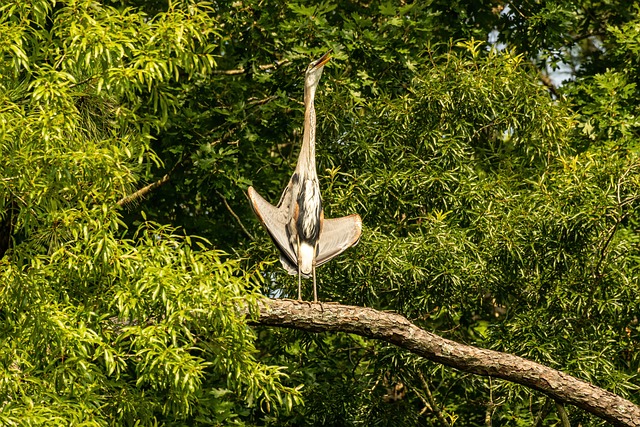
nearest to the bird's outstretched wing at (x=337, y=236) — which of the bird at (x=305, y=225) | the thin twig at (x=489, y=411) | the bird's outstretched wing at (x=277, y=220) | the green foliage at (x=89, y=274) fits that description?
the bird at (x=305, y=225)

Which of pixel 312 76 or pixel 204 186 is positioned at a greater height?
pixel 312 76

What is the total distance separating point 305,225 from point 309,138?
0.61 meters

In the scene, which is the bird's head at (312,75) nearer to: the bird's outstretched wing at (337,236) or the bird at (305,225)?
the bird at (305,225)

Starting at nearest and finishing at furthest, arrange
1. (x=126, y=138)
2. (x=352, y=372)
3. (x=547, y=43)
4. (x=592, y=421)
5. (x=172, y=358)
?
(x=172, y=358), (x=126, y=138), (x=592, y=421), (x=352, y=372), (x=547, y=43)

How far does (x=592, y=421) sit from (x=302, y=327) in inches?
84.5

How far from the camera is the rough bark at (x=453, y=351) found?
609 cm

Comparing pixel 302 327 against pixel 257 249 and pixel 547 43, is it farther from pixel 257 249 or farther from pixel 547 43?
pixel 547 43

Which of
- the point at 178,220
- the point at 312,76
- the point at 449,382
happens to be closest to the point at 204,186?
the point at 178,220

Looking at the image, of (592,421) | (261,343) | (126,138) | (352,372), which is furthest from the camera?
(261,343)

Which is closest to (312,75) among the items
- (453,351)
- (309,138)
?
(309,138)

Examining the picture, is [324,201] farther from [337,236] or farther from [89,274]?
[89,274]

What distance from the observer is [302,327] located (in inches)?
243

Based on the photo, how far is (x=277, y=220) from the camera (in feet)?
23.9

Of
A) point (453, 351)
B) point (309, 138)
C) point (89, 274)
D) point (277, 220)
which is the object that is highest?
point (89, 274)
